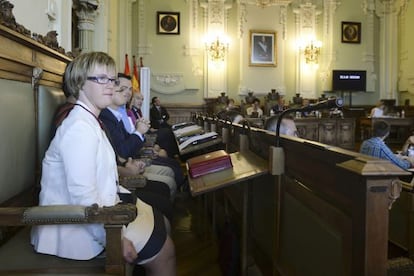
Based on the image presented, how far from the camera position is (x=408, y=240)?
9.37 ft

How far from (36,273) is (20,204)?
1.45 ft

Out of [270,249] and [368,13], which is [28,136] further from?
[368,13]

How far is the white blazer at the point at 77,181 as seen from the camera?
1435 mm

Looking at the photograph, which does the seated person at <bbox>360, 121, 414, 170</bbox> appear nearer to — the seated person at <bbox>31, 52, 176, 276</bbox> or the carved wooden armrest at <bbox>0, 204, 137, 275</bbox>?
the seated person at <bbox>31, 52, 176, 276</bbox>

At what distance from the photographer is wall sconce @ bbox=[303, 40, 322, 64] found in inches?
444

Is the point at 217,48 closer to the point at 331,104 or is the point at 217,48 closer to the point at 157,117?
the point at 157,117

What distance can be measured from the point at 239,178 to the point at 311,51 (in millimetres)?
10244

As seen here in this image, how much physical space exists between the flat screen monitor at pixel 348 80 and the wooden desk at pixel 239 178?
968 centimetres

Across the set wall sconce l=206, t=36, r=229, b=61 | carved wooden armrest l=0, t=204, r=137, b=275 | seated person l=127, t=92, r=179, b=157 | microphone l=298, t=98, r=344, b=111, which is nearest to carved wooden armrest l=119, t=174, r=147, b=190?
carved wooden armrest l=0, t=204, r=137, b=275

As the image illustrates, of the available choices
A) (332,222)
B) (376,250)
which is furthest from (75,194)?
(376,250)

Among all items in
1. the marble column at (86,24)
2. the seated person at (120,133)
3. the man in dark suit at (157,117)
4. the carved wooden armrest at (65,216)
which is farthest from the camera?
the man in dark suit at (157,117)

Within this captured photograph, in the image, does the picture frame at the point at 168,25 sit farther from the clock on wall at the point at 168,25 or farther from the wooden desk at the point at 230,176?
the wooden desk at the point at 230,176

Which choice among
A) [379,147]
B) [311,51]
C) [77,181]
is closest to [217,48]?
[311,51]

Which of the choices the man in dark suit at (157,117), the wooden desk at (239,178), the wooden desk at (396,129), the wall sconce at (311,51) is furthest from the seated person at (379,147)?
the wall sconce at (311,51)
